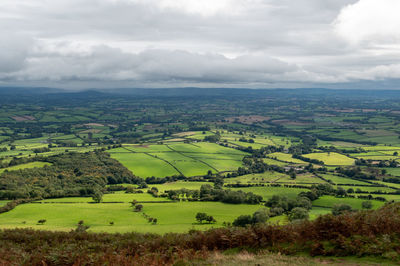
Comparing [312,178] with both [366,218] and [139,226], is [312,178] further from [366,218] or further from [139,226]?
[366,218]

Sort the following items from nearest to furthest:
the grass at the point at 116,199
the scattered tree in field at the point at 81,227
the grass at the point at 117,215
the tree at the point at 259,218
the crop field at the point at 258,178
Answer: the scattered tree in field at the point at 81,227, the grass at the point at 117,215, the tree at the point at 259,218, the grass at the point at 116,199, the crop field at the point at 258,178

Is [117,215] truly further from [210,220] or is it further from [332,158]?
[332,158]

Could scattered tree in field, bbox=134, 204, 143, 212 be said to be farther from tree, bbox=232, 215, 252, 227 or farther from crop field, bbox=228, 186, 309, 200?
crop field, bbox=228, 186, 309, 200

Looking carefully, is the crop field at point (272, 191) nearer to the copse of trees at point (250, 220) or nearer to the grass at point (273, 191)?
the grass at point (273, 191)

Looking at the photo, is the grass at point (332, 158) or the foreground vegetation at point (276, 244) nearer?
the foreground vegetation at point (276, 244)

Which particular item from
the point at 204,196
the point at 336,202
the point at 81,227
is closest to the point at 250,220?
the point at 204,196

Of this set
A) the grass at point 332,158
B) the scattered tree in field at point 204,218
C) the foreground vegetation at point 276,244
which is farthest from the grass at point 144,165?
the foreground vegetation at point 276,244

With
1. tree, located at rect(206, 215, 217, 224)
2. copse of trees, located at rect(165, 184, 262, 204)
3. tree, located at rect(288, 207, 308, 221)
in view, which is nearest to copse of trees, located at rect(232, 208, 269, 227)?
tree, located at rect(206, 215, 217, 224)
